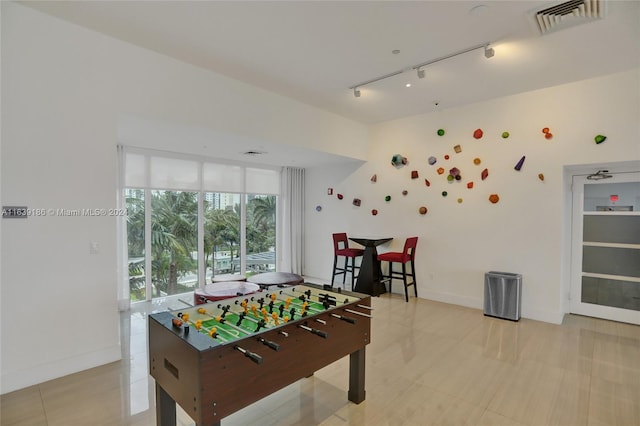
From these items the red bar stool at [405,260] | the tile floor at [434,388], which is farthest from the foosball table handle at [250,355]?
the red bar stool at [405,260]

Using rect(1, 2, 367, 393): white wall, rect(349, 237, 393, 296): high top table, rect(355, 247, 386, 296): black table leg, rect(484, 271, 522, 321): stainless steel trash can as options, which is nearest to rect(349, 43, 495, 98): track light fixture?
rect(1, 2, 367, 393): white wall

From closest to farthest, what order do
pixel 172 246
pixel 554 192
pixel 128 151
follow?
pixel 554 192, pixel 128 151, pixel 172 246

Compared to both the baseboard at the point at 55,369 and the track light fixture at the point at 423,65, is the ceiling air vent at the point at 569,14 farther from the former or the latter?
the baseboard at the point at 55,369

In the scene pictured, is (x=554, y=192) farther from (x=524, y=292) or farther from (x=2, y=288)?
(x=2, y=288)

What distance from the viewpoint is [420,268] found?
5.58m

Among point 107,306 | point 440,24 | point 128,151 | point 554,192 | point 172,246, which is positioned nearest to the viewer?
point 440,24

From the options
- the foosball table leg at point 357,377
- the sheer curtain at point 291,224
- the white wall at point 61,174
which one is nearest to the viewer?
the foosball table leg at point 357,377

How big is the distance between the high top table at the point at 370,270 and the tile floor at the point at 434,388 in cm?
161

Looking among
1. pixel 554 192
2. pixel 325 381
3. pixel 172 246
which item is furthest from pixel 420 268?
pixel 172 246

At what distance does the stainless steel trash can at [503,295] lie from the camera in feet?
14.4

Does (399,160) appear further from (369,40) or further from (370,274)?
(369,40)

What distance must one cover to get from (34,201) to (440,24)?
3.96m

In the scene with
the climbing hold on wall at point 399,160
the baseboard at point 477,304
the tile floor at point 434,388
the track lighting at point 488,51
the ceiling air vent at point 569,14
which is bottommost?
the tile floor at point 434,388

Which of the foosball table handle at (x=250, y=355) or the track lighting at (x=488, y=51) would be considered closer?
the foosball table handle at (x=250, y=355)
